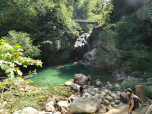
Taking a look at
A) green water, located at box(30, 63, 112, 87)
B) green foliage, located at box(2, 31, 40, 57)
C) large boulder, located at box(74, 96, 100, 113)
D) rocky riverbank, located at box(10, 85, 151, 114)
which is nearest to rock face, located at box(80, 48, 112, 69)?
green water, located at box(30, 63, 112, 87)

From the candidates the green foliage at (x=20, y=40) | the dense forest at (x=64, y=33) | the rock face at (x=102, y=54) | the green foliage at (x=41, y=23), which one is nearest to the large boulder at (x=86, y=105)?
the dense forest at (x=64, y=33)

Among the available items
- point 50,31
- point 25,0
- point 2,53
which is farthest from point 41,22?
point 2,53

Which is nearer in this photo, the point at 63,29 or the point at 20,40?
the point at 20,40

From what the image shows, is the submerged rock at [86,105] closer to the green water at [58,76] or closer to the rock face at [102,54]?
the green water at [58,76]

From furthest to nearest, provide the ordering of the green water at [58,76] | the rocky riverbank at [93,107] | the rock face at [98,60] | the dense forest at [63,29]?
the rock face at [98,60], the dense forest at [63,29], the green water at [58,76], the rocky riverbank at [93,107]

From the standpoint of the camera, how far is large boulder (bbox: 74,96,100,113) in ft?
17.3

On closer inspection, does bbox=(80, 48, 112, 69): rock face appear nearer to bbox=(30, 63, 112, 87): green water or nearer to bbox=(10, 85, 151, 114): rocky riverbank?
bbox=(30, 63, 112, 87): green water

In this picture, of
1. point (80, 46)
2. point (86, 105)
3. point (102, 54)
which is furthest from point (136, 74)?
point (80, 46)

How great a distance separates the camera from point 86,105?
5484mm

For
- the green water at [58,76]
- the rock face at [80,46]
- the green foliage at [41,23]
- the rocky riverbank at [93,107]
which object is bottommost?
the green water at [58,76]

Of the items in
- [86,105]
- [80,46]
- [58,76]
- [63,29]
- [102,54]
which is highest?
[63,29]

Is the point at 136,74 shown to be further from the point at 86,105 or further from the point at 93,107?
the point at 86,105

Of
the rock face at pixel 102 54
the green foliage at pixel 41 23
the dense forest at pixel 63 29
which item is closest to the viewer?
the dense forest at pixel 63 29

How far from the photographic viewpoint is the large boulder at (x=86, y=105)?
17.3 ft
